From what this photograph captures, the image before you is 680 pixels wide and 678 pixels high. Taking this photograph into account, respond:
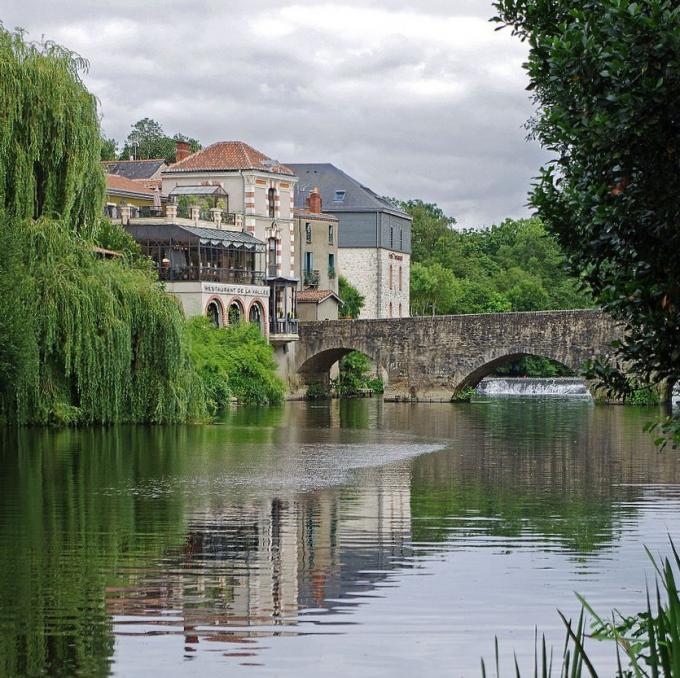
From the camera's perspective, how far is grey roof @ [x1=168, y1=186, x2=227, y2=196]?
55375 millimetres

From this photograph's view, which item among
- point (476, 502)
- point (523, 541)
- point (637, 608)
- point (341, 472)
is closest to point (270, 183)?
point (341, 472)

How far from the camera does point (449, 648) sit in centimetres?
976

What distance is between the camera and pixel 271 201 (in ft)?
187

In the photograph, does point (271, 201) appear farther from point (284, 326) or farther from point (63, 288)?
point (63, 288)

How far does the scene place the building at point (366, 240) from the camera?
68.2 meters

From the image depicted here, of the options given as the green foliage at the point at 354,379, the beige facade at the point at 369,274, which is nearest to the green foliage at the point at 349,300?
the beige facade at the point at 369,274

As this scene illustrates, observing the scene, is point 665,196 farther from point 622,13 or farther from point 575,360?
point 575,360

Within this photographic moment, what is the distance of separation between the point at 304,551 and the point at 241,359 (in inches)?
1292

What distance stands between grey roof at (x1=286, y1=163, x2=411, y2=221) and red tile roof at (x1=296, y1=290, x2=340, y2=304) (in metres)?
9.18

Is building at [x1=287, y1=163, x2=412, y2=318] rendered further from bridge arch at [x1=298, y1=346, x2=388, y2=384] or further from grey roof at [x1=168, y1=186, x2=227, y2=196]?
grey roof at [x1=168, y1=186, x2=227, y2=196]

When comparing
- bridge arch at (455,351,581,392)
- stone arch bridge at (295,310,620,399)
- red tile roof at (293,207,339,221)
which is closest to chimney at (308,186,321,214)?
red tile roof at (293,207,339,221)

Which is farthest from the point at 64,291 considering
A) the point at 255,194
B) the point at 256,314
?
the point at 255,194

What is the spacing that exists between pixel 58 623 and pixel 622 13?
5629 millimetres

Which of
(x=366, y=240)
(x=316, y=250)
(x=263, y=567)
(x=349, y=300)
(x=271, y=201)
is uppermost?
(x=271, y=201)
